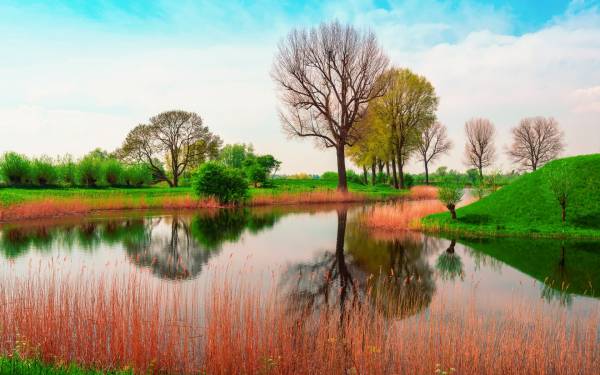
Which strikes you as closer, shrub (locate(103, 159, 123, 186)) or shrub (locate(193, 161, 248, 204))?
shrub (locate(193, 161, 248, 204))

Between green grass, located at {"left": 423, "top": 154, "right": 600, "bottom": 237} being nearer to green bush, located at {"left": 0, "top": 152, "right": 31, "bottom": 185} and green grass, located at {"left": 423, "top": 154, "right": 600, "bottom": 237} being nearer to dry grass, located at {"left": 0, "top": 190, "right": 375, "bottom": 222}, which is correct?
dry grass, located at {"left": 0, "top": 190, "right": 375, "bottom": 222}

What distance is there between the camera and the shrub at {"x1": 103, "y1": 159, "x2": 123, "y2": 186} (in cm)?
4988

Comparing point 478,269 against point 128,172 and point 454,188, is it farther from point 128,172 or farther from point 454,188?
point 128,172

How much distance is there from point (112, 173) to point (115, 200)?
18009 millimetres

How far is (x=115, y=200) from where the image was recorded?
3444cm

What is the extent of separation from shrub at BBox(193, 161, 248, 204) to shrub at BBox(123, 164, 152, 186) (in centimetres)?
2077

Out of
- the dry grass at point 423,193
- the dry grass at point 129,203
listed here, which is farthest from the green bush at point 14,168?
the dry grass at point 423,193

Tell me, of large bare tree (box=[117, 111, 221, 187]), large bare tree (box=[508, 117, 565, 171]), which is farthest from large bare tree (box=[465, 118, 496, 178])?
large bare tree (box=[117, 111, 221, 187])

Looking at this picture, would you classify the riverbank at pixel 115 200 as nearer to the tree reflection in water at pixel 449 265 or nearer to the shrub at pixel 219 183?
the shrub at pixel 219 183

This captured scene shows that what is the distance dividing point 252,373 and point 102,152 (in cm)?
11010

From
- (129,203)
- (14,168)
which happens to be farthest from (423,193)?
(14,168)

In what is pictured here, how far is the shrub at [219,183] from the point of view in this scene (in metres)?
36.5

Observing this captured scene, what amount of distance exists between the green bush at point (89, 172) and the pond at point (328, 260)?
2369 cm

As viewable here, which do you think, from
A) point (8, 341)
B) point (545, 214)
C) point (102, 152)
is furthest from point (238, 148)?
point (8, 341)
